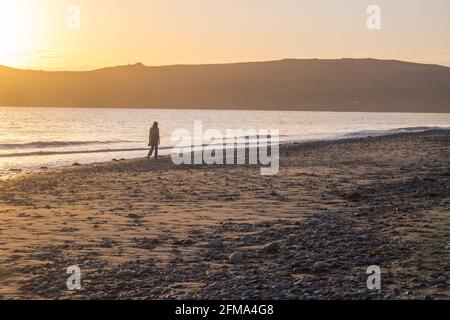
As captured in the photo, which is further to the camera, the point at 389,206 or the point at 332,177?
the point at 332,177

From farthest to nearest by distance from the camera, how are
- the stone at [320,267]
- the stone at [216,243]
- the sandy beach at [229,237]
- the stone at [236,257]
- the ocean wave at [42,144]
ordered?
the ocean wave at [42,144], the stone at [216,243], the stone at [236,257], the stone at [320,267], the sandy beach at [229,237]

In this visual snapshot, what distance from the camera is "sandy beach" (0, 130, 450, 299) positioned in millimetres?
7039

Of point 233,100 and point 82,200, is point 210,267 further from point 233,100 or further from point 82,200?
point 233,100

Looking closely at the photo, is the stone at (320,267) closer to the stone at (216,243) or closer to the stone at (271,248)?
the stone at (271,248)

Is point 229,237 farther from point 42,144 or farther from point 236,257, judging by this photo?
point 42,144

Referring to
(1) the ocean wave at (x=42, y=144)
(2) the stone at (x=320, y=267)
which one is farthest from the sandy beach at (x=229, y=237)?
(1) the ocean wave at (x=42, y=144)

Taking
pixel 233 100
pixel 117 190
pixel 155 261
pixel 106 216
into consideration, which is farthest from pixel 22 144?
pixel 233 100

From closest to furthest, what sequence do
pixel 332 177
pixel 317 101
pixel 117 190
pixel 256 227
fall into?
pixel 256 227 < pixel 117 190 < pixel 332 177 < pixel 317 101

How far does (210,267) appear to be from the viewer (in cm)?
798

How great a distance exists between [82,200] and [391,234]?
7852 mm

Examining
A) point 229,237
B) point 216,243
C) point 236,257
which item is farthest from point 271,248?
point 229,237

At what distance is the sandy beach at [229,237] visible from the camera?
7039 mm

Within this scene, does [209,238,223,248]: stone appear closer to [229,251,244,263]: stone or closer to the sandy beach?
the sandy beach

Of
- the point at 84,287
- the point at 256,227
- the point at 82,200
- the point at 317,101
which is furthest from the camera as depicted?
the point at 317,101
